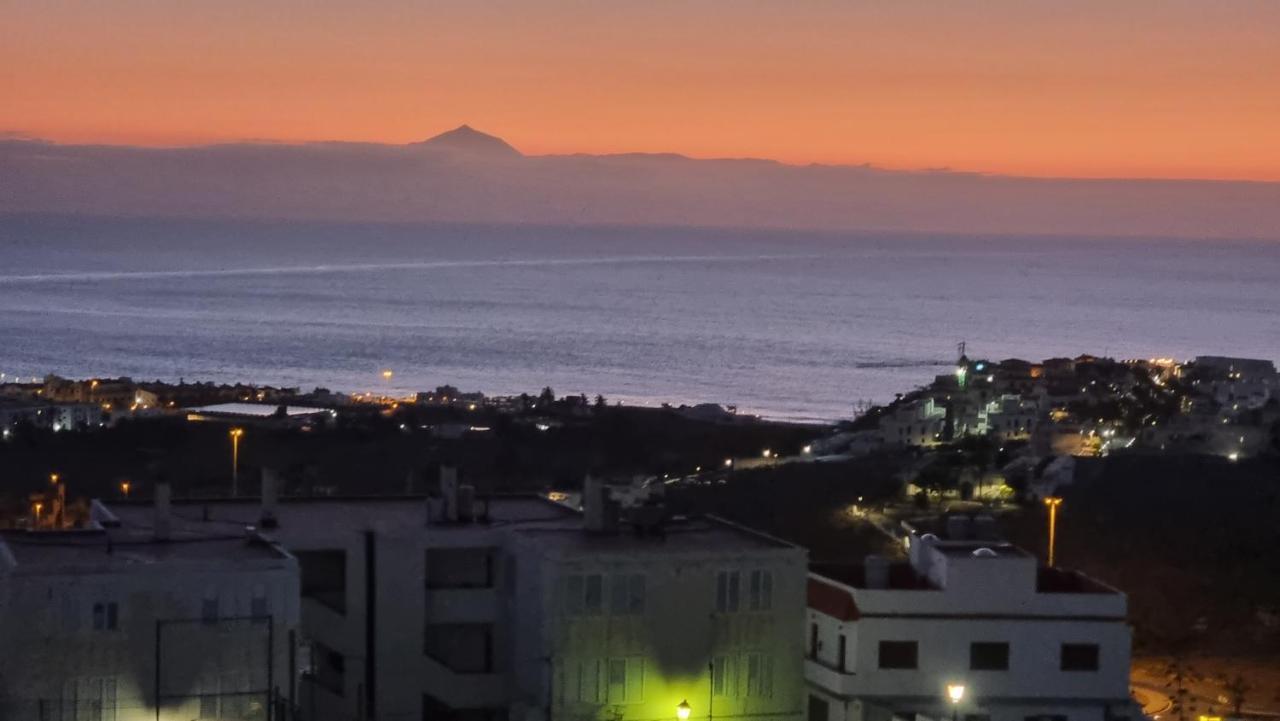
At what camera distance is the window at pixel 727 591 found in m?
13.6

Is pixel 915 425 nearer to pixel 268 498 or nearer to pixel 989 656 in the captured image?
pixel 989 656

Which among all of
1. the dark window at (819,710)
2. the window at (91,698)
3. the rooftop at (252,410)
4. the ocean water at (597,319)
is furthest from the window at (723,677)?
the ocean water at (597,319)

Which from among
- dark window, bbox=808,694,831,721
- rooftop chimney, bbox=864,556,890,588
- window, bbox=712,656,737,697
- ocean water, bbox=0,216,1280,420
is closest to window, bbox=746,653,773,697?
window, bbox=712,656,737,697

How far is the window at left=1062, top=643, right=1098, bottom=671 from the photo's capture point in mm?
14898

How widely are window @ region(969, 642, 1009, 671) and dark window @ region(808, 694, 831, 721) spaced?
1089mm

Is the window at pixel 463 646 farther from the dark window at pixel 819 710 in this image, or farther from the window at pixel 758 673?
the dark window at pixel 819 710

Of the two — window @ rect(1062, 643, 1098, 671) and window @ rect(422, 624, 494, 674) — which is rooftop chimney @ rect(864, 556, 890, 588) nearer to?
window @ rect(1062, 643, 1098, 671)

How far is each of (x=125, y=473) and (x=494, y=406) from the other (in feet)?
45.9

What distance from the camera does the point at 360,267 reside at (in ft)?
484

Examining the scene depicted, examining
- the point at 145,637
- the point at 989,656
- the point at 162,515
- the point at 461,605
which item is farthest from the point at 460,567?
the point at 989,656

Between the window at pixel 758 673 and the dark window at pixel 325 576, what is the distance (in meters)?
2.73

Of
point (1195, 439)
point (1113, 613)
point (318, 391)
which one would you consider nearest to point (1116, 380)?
point (1195, 439)

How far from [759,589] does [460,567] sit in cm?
206

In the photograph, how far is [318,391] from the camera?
5347 cm
